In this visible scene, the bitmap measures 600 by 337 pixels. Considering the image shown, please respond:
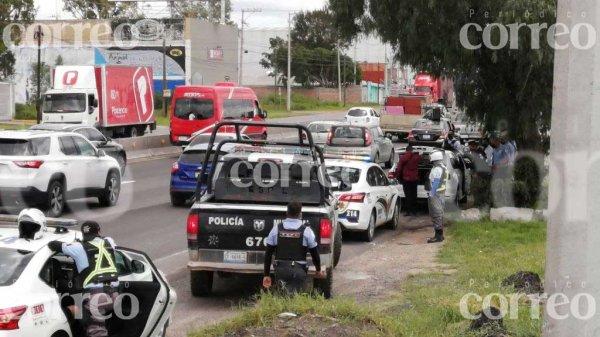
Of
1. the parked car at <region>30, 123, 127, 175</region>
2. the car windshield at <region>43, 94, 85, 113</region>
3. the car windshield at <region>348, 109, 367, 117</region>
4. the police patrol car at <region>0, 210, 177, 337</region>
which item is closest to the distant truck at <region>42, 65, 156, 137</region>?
the car windshield at <region>43, 94, 85, 113</region>

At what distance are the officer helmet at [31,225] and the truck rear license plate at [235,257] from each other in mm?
3599

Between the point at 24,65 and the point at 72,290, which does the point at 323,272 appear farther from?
the point at 24,65

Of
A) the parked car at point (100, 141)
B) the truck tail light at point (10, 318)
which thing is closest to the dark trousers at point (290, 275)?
the truck tail light at point (10, 318)

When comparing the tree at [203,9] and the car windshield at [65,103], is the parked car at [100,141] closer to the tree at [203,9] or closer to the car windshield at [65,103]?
the car windshield at [65,103]

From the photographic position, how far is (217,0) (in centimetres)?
10606

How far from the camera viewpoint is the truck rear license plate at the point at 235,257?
442 inches

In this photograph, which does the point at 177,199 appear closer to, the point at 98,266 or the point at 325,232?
the point at 325,232

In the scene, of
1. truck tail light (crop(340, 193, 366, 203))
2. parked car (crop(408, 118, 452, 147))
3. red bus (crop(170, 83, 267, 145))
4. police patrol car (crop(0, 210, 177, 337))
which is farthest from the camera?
parked car (crop(408, 118, 452, 147))

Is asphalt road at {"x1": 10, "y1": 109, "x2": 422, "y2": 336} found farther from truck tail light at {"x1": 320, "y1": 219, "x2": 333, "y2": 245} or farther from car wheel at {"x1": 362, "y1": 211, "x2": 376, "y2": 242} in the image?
truck tail light at {"x1": 320, "y1": 219, "x2": 333, "y2": 245}

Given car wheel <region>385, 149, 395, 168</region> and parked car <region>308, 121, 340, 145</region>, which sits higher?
parked car <region>308, 121, 340, 145</region>

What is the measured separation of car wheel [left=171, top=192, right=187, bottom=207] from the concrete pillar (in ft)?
54.2

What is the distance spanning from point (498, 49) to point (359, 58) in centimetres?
11357

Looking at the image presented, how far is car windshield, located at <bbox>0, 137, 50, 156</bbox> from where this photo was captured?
17.6m

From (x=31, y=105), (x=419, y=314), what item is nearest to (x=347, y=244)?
(x=419, y=314)
